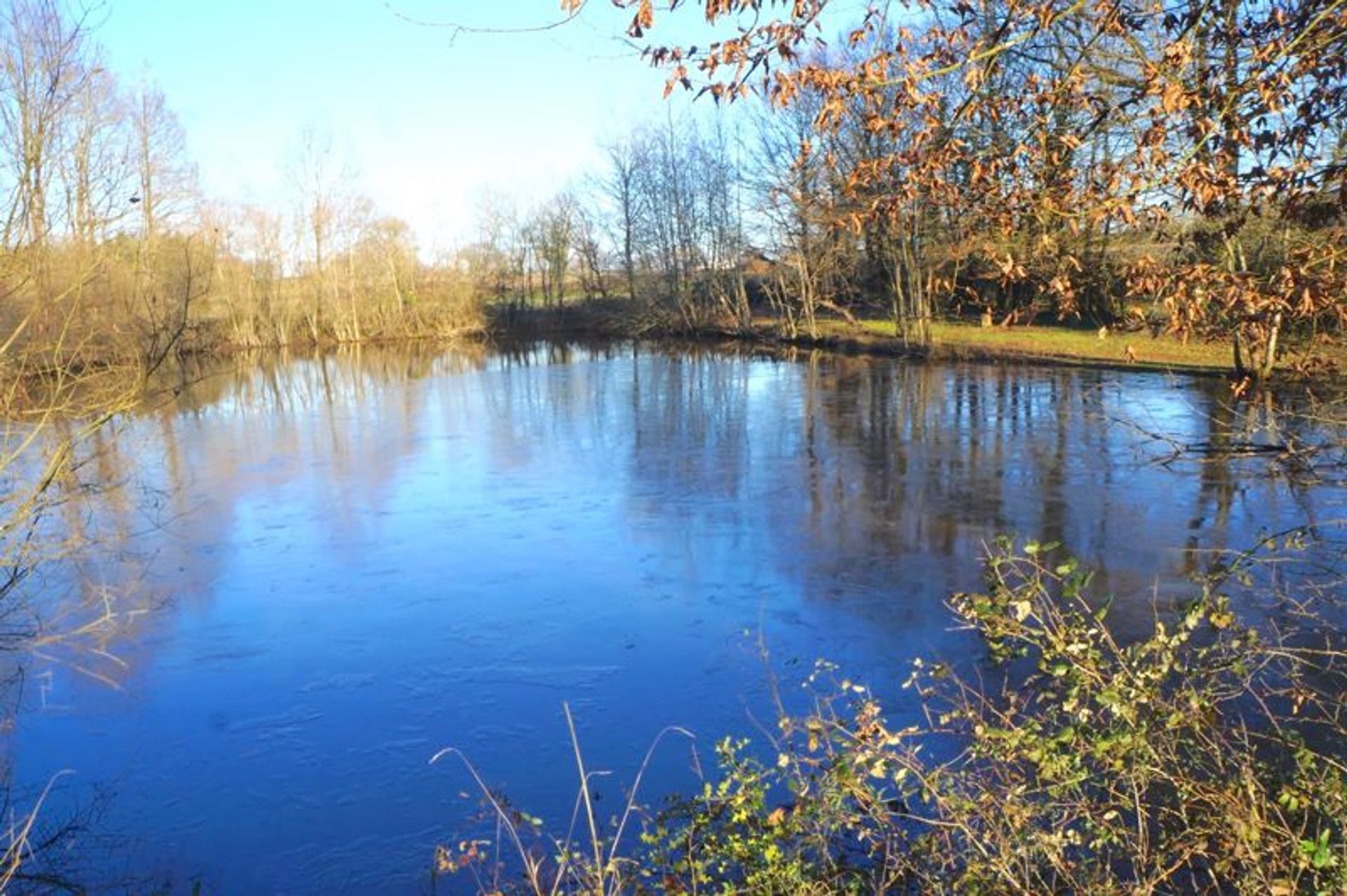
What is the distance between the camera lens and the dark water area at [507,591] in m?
6.01

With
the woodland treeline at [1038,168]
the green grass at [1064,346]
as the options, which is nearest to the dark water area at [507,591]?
the woodland treeline at [1038,168]

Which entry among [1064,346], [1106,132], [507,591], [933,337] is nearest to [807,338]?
[933,337]

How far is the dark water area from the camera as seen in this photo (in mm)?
6008

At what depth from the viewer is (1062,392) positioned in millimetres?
20406

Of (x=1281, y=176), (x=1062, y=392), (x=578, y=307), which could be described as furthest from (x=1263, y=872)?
(x=578, y=307)

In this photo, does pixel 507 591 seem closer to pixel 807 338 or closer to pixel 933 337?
pixel 933 337

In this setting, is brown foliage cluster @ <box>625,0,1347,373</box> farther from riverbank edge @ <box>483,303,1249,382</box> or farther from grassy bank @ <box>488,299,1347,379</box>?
riverbank edge @ <box>483,303,1249,382</box>

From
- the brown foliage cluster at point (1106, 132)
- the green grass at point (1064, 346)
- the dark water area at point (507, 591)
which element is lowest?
the dark water area at point (507, 591)

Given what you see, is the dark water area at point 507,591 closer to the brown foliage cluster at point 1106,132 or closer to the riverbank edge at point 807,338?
the brown foliage cluster at point 1106,132

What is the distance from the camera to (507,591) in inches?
367

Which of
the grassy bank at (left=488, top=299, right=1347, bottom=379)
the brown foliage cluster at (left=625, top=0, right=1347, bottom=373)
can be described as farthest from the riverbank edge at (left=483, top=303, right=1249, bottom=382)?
the brown foliage cluster at (left=625, top=0, right=1347, bottom=373)

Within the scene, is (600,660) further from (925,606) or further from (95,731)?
(95,731)

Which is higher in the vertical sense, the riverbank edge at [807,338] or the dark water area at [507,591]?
the riverbank edge at [807,338]

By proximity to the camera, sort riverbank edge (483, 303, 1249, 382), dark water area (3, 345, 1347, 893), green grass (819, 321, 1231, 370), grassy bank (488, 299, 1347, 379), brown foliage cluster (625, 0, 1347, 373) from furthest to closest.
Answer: riverbank edge (483, 303, 1249, 382) → green grass (819, 321, 1231, 370) → grassy bank (488, 299, 1347, 379) → dark water area (3, 345, 1347, 893) → brown foliage cluster (625, 0, 1347, 373)
